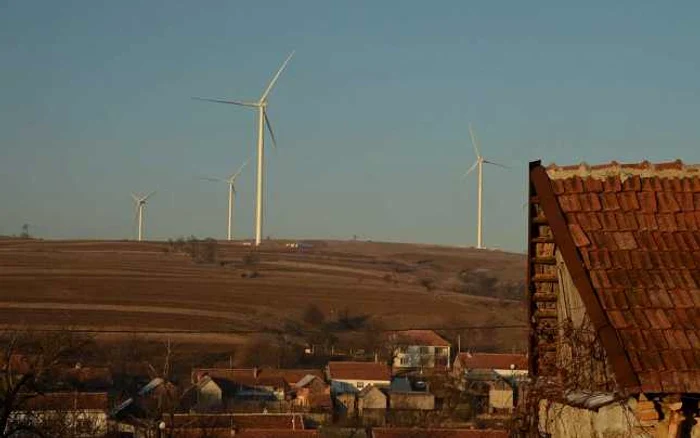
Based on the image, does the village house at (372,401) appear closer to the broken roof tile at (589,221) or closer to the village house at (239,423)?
the village house at (239,423)

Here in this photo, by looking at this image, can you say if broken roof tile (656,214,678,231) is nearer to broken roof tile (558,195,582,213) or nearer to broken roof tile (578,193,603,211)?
broken roof tile (578,193,603,211)

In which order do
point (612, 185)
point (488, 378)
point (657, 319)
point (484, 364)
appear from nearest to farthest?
point (657, 319)
point (612, 185)
point (488, 378)
point (484, 364)

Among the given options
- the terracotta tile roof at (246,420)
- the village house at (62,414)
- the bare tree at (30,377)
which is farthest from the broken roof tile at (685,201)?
the terracotta tile roof at (246,420)

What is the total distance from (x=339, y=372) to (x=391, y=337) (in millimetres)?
18164

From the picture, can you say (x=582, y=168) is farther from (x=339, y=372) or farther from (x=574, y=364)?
(x=339, y=372)

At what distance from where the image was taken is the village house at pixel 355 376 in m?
50.0

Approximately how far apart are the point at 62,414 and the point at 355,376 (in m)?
28.5

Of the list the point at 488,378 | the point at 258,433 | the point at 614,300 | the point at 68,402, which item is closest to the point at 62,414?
the point at 68,402

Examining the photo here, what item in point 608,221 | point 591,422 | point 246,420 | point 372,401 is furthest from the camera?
point 372,401

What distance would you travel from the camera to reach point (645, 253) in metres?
6.75

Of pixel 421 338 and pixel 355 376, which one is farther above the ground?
pixel 421 338

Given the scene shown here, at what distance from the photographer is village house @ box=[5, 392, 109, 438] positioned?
20.2m

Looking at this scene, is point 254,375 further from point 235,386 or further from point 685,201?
point 685,201

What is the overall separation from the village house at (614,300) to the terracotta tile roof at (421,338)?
59275mm
